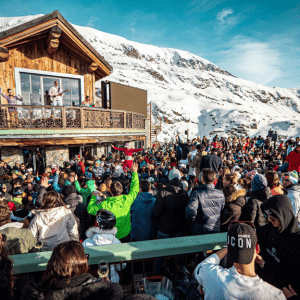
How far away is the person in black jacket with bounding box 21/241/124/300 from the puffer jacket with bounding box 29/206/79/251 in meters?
1.45

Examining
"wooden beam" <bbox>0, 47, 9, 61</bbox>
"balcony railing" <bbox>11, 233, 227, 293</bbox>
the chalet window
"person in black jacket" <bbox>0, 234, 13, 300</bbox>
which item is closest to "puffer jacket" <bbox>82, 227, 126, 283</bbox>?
"balcony railing" <bbox>11, 233, 227, 293</bbox>

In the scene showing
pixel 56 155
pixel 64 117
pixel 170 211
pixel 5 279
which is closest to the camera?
pixel 5 279

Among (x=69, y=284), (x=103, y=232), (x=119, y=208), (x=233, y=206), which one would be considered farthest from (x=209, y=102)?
(x=69, y=284)

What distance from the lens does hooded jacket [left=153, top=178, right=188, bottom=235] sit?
331 centimetres

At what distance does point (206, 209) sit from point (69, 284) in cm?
222

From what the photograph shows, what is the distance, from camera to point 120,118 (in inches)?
483

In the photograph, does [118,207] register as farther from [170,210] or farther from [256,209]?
[256,209]

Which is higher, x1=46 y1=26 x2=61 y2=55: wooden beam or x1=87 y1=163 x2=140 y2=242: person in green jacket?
x1=46 y1=26 x2=61 y2=55: wooden beam

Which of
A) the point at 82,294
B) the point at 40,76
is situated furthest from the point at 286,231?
the point at 40,76

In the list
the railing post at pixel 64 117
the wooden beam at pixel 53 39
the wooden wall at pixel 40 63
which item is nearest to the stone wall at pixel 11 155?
the wooden wall at pixel 40 63

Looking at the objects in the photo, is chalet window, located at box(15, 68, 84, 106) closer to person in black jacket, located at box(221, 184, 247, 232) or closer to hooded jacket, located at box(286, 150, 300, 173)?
Result: person in black jacket, located at box(221, 184, 247, 232)

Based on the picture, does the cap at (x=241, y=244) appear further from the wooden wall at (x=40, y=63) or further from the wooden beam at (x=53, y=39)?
the wooden wall at (x=40, y=63)

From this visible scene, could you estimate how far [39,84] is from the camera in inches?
445

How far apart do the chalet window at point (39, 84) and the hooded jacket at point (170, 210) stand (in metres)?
10.8
